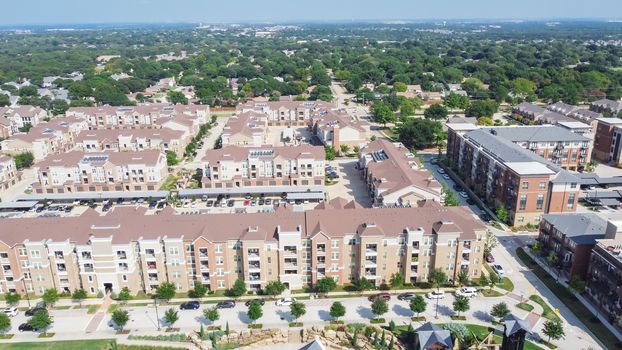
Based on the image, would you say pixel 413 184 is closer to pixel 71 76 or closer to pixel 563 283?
pixel 563 283

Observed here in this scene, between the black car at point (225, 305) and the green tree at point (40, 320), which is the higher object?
the green tree at point (40, 320)

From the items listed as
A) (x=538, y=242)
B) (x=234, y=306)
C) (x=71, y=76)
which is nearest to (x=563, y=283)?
(x=538, y=242)

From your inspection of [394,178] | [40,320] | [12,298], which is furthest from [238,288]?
[394,178]

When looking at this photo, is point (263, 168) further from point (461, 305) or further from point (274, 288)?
point (461, 305)

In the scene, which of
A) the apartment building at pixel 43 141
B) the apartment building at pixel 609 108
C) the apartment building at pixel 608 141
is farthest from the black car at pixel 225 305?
the apartment building at pixel 609 108

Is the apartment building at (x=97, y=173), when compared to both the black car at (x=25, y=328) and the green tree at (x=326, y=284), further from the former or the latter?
the green tree at (x=326, y=284)
